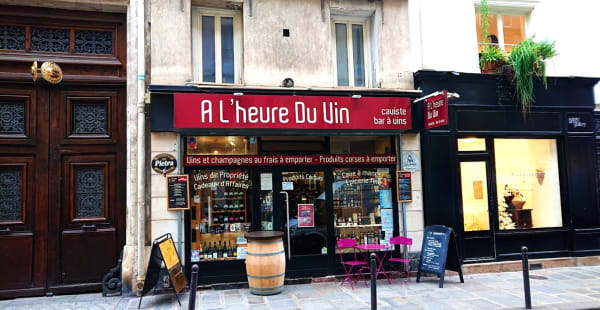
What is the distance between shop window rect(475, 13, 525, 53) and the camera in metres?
9.39

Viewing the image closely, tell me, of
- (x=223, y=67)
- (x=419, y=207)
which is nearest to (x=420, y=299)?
(x=419, y=207)

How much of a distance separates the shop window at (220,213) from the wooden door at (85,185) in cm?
138

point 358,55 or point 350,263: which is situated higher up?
point 358,55

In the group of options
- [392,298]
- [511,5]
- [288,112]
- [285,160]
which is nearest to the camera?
[392,298]

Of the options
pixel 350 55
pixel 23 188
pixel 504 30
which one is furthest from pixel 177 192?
pixel 504 30

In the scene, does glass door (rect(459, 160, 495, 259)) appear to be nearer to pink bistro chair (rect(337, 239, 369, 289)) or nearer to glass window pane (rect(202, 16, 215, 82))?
pink bistro chair (rect(337, 239, 369, 289))

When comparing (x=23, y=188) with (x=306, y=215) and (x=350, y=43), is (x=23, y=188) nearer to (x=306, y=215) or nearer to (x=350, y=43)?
(x=306, y=215)

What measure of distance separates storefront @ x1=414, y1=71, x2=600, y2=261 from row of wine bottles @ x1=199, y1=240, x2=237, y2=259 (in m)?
3.95

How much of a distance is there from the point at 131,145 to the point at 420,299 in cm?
564

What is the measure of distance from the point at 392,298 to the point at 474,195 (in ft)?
11.0

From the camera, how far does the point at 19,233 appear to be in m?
7.00

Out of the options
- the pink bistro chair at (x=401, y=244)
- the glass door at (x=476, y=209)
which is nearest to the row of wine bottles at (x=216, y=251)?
the pink bistro chair at (x=401, y=244)

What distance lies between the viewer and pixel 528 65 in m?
8.65

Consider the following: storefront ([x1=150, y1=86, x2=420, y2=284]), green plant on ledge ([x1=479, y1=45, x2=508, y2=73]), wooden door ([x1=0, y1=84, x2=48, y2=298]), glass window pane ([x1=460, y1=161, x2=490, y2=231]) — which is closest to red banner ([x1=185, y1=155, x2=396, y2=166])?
storefront ([x1=150, y1=86, x2=420, y2=284])
